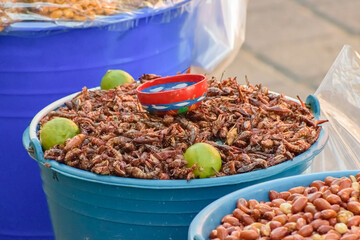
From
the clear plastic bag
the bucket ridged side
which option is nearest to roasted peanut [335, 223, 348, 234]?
the bucket ridged side

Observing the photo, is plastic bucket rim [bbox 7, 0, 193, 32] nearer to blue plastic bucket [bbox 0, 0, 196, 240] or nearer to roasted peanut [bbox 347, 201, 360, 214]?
blue plastic bucket [bbox 0, 0, 196, 240]

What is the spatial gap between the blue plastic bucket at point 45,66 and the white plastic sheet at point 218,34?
1.47ft

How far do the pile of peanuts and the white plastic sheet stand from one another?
5.04 feet

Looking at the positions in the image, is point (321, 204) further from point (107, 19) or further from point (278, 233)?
point (107, 19)

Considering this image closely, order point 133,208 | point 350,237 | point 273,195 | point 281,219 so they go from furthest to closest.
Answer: point 133,208 → point 273,195 → point 281,219 → point 350,237

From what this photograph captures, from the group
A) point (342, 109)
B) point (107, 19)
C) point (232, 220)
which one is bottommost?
point (342, 109)

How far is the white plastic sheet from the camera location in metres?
2.98

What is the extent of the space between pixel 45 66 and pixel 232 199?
1058 mm

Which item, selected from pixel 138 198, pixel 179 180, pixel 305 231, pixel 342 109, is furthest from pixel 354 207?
pixel 342 109

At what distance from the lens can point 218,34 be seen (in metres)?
3.04

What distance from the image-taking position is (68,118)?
192 centimetres

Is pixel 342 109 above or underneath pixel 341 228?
underneath

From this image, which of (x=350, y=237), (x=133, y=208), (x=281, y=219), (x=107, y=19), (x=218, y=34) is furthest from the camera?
(x=218, y=34)

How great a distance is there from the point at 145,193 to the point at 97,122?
0.35m
